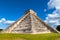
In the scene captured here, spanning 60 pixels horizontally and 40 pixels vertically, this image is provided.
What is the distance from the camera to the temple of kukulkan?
38750 mm

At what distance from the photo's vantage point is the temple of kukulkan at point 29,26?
127 feet

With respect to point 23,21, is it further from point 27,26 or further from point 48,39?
point 48,39

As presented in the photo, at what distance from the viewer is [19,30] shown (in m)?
40.5

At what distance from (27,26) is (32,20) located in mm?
1884

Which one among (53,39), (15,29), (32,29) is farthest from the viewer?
(15,29)

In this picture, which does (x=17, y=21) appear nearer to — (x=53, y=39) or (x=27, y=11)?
(x=27, y=11)

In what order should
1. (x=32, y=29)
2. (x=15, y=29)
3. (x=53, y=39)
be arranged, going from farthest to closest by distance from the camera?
1. (x=15, y=29)
2. (x=32, y=29)
3. (x=53, y=39)

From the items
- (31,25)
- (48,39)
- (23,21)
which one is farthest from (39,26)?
(48,39)

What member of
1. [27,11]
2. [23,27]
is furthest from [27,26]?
[27,11]

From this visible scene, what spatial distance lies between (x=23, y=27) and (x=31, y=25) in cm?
251

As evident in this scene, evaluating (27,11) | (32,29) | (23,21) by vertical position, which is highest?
(27,11)

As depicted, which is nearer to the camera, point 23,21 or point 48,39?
point 48,39

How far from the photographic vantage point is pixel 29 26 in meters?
39.3

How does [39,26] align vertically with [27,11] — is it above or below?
below
